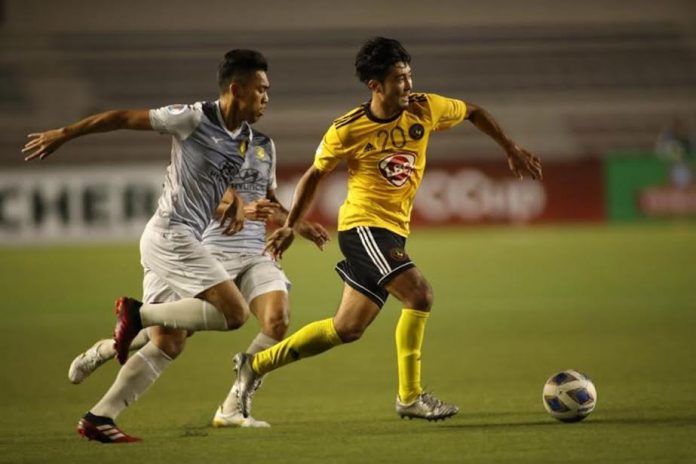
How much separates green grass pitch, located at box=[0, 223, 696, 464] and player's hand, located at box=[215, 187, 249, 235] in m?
1.10

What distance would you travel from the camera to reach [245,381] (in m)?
6.88

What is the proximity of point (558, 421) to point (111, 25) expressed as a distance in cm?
2741

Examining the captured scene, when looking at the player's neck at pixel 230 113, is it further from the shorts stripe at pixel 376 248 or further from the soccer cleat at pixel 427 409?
the soccer cleat at pixel 427 409

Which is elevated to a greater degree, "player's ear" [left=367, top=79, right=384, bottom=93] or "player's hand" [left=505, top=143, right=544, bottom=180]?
"player's ear" [left=367, top=79, right=384, bottom=93]

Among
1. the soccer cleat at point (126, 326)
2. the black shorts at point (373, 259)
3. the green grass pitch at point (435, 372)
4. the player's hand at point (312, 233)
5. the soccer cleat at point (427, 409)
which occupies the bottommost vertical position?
the green grass pitch at point (435, 372)

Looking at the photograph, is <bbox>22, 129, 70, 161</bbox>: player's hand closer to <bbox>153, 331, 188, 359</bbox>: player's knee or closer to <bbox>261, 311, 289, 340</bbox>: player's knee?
<bbox>153, 331, 188, 359</bbox>: player's knee

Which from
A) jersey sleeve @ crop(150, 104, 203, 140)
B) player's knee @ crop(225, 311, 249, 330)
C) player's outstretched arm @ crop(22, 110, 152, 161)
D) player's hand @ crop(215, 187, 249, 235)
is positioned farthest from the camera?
player's hand @ crop(215, 187, 249, 235)

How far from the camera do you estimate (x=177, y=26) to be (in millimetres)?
32688

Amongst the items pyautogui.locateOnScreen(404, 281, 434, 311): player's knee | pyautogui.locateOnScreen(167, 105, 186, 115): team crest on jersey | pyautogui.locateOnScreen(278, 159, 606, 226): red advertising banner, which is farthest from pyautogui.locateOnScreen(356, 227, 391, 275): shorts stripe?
pyautogui.locateOnScreen(278, 159, 606, 226): red advertising banner

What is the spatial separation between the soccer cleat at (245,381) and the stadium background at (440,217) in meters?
0.23

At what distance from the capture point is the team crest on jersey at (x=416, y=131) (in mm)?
6871

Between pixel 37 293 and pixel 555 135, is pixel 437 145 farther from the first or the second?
pixel 37 293

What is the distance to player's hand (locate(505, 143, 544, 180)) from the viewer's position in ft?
23.1

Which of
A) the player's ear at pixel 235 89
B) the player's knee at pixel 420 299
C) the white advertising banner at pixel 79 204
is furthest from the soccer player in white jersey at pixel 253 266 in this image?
the white advertising banner at pixel 79 204
